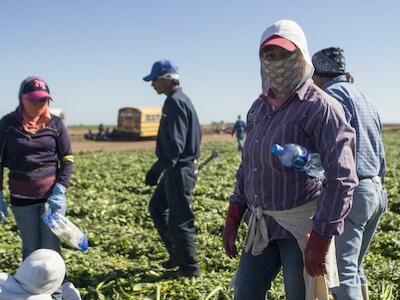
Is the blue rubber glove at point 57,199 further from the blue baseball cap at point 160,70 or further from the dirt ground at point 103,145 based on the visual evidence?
the dirt ground at point 103,145

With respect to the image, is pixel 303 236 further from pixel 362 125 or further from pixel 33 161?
pixel 33 161

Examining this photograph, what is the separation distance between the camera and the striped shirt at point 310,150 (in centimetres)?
262

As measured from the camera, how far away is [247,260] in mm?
3059

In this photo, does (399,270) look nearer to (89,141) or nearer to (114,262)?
(114,262)

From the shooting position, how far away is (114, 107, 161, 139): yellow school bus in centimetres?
4166

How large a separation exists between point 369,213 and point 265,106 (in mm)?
1073

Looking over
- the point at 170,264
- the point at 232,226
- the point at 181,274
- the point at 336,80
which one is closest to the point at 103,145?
the point at 170,264

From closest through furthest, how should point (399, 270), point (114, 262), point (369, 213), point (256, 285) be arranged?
point (256, 285) → point (369, 213) → point (399, 270) → point (114, 262)

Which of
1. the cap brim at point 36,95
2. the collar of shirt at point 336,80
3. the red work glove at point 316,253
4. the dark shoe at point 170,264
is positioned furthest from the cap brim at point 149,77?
the red work glove at point 316,253

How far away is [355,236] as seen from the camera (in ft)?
11.0

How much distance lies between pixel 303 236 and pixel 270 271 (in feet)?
1.20

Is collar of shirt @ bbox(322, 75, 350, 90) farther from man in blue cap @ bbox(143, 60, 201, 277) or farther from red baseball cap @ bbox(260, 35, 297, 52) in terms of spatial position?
man in blue cap @ bbox(143, 60, 201, 277)

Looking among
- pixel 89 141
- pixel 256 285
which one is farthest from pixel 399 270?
pixel 89 141

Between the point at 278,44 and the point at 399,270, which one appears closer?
the point at 278,44
